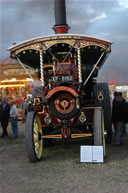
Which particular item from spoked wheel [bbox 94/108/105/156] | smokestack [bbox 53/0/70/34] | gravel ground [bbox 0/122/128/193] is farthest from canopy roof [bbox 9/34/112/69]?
smokestack [bbox 53/0/70/34]

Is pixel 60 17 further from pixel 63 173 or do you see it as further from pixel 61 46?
pixel 63 173

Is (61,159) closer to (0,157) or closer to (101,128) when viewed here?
(101,128)

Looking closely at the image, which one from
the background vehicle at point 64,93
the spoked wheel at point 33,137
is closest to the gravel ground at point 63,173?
the spoked wheel at point 33,137

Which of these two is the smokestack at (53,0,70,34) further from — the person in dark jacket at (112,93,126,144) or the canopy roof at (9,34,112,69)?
the person in dark jacket at (112,93,126,144)

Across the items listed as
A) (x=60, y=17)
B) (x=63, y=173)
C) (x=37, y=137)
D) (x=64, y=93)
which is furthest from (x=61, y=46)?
(x=60, y=17)

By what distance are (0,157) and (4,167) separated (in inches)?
32.7

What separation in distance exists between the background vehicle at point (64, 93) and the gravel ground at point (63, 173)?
0.37 metres

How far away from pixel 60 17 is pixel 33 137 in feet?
21.7

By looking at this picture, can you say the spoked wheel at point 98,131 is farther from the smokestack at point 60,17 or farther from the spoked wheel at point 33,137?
the smokestack at point 60,17

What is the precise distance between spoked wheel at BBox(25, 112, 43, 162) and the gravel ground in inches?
6.6

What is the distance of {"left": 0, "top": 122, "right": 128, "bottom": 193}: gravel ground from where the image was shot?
3.54 metres

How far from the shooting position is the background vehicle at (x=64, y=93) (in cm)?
503

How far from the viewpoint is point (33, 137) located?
189 inches

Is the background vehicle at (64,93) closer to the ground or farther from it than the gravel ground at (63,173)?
farther from it
